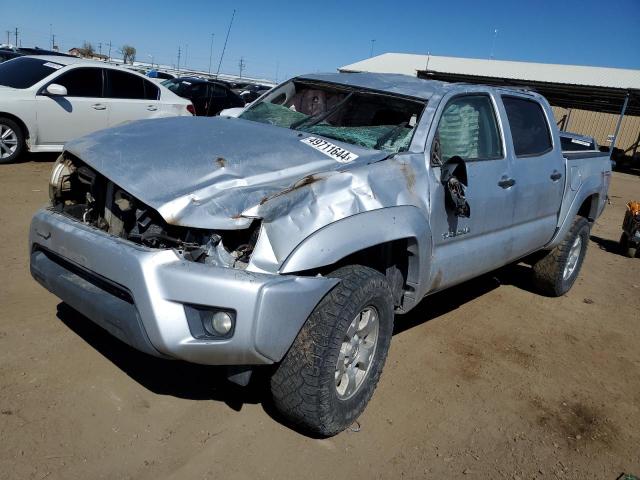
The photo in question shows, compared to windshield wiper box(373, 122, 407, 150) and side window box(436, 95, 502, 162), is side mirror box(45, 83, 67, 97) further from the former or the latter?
side window box(436, 95, 502, 162)

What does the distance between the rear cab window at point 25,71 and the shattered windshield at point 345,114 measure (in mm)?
5711

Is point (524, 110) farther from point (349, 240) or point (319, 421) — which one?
point (319, 421)

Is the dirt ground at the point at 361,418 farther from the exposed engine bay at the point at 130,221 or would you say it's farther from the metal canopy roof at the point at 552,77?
the metal canopy roof at the point at 552,77

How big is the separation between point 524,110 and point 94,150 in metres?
3.33

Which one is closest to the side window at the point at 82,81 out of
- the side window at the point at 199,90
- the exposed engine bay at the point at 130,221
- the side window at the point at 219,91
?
the side window at the point at 199,90

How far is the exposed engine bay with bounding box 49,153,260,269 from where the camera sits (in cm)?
265

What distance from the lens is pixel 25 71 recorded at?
29.1 feet

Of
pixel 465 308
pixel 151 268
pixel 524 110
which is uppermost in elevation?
pixel 524 110

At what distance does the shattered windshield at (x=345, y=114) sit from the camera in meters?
3.72

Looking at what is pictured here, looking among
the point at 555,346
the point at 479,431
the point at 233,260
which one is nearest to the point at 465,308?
the point at 555,346

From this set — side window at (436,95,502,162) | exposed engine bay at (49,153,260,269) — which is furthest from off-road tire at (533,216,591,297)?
exposed engine bay at (49,153,260,269)

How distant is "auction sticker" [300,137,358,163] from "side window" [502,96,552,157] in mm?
1667

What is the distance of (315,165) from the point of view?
3.13 meters

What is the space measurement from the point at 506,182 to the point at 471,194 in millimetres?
505
